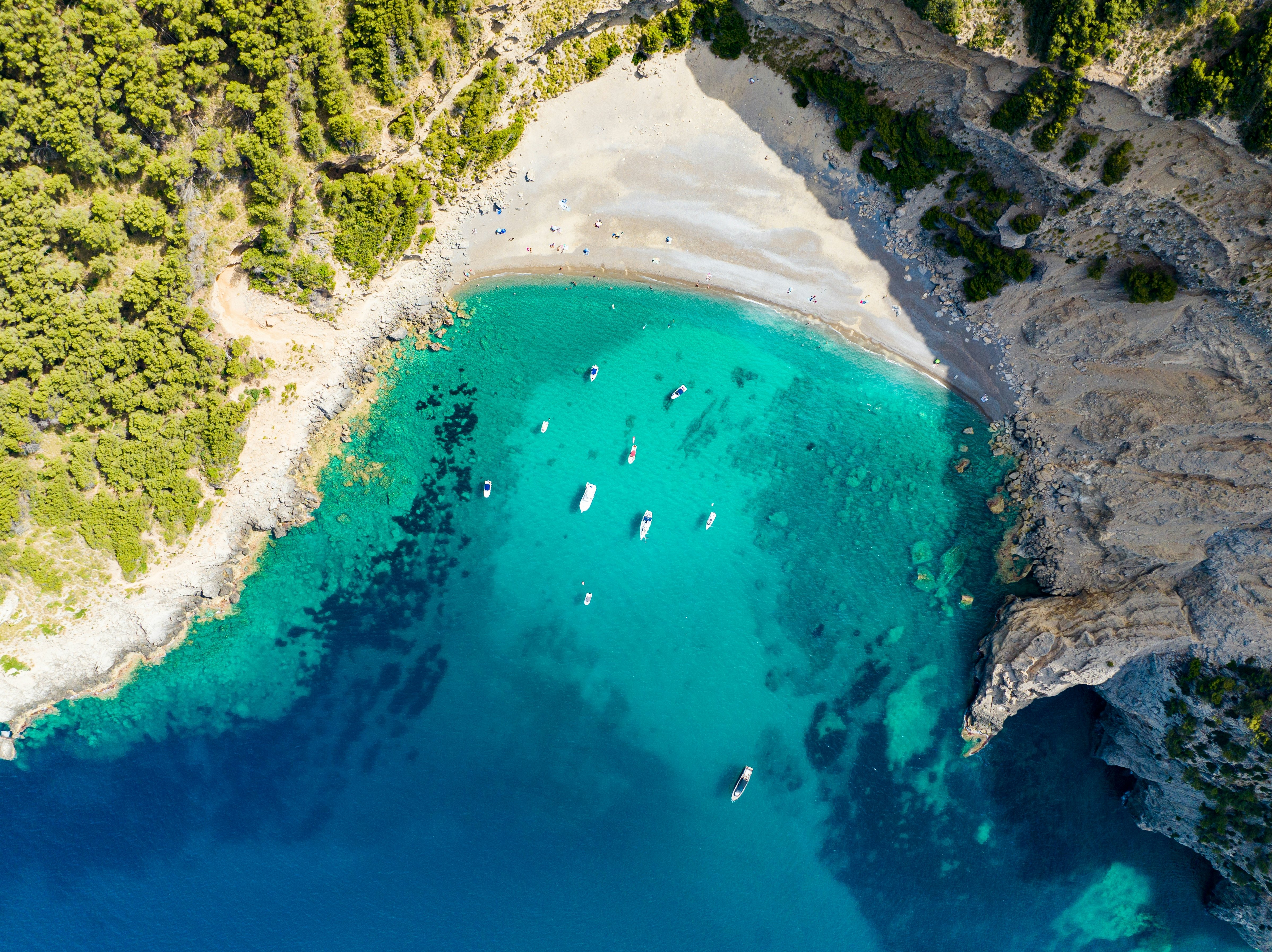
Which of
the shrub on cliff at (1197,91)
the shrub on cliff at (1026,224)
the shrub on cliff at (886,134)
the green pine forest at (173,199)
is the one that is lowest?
the green pine forest at (173,199)

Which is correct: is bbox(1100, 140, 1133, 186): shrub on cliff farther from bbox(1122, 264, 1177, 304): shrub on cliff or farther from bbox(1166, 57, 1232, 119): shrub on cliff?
bbox(1122, 264, 1177, 304): shrub on cliff

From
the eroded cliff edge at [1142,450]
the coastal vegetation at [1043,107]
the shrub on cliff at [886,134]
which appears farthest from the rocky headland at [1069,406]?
the shrub on cliff at [886,134]

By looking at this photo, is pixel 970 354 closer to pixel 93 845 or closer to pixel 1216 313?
pixel 1216 313

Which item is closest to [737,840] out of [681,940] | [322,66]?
[681,940]

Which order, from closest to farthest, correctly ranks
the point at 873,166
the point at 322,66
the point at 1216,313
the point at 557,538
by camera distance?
the point at 1216,313 → the point at 322,66 → the point at 873,166 → the point at 557,538

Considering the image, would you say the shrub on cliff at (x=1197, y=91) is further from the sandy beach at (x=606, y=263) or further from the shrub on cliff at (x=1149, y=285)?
the sandy beach at (x=606, y=263)

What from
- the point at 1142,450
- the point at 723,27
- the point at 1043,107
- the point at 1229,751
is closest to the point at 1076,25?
the point at 1043,107
